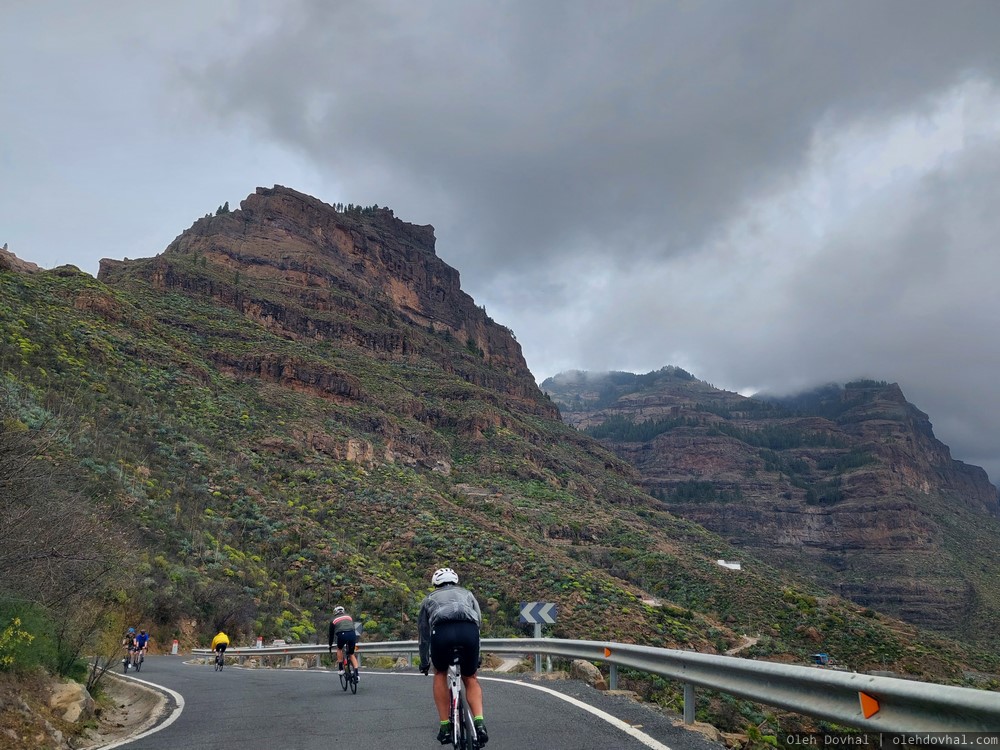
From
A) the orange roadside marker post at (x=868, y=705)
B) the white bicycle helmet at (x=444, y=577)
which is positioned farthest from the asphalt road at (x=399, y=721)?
the orange roadside marker post at (x=868, y=705)

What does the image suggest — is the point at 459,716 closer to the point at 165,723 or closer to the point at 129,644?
the point at 165,723

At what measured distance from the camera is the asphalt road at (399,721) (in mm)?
7004

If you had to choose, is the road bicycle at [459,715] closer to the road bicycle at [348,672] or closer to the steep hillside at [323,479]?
the road bicycle at [348,672]

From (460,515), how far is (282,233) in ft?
267

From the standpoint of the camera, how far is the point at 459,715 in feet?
19.6

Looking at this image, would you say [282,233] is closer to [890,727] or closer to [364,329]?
[364,329]

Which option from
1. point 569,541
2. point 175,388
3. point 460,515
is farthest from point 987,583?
point 175,388

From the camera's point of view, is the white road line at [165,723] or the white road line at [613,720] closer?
the white road line at [613,720]

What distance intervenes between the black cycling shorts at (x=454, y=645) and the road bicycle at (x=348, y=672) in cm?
709

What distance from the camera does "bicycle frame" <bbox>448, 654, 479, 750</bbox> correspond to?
5.84 metres

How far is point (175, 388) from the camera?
55875 millimetres

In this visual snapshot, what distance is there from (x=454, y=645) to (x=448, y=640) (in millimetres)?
67

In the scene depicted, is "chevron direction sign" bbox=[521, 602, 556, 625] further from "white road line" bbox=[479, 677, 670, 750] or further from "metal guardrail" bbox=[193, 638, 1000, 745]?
"metal guardrail" bbox=[193, 638, 1000, 745]

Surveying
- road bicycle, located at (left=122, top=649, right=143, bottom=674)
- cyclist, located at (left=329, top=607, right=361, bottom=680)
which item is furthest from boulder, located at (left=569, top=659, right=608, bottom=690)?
road bicycle, located at (left=122, top=649, right=143, bottom=674)
